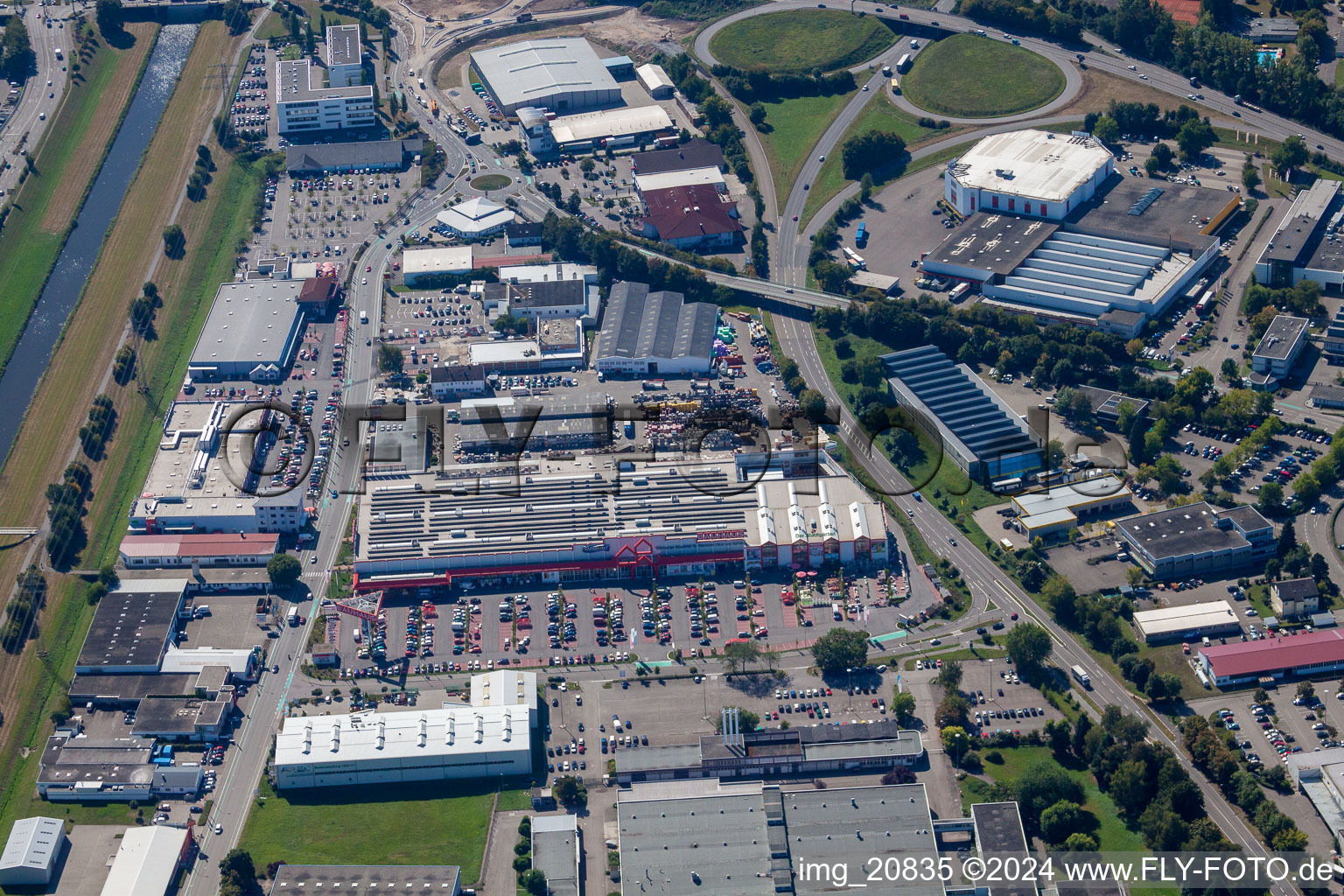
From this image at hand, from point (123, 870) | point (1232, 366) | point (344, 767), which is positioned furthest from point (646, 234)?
point (123, 870)

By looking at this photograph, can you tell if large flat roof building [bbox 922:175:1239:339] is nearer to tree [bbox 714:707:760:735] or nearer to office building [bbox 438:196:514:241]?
office building [bbox 438:196:514:241]

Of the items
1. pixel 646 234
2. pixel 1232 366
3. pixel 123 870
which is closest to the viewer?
A: pixel 123 870

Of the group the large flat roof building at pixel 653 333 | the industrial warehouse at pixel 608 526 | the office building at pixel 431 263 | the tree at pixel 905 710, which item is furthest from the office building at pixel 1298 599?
the office building at pixel 431 263

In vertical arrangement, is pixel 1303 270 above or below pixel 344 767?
above

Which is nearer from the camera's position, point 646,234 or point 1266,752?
point 1266,752

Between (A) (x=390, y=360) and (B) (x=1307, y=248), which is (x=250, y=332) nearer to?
(A) (x=390, y=360)

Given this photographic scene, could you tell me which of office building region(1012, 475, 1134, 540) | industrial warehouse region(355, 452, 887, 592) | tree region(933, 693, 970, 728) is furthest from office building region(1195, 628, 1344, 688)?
industrial warehouse region(355, 452, 887, 592)

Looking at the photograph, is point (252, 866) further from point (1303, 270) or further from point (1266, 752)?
point (1303, 270)
